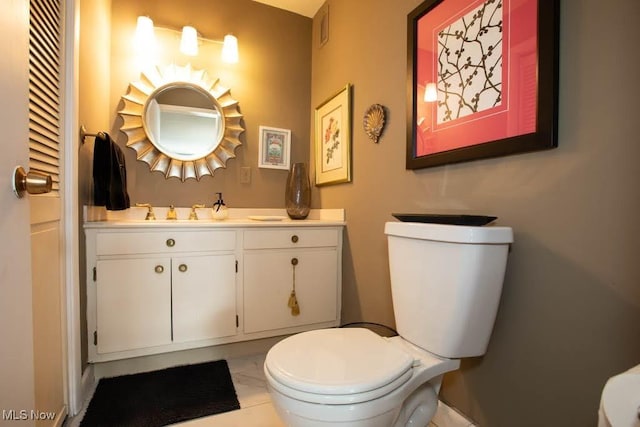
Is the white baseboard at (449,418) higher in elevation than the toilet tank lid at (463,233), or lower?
lower

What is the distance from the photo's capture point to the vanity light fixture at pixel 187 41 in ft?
6.12

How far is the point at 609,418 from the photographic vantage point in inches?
15.0

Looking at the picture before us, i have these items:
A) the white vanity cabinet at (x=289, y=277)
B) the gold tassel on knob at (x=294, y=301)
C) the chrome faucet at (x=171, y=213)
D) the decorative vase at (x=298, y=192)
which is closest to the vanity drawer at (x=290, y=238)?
the white vanity cabinet at (x=289, y=277)

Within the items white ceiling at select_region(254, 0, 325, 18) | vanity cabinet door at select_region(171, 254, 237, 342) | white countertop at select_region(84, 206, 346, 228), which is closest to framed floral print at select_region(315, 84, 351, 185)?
white countertop at select_region(84, 206, 346, 228)

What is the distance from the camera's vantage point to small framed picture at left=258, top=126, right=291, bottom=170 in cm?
223

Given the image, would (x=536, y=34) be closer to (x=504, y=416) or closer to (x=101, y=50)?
(x=504, y=416)

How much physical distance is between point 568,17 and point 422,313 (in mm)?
964

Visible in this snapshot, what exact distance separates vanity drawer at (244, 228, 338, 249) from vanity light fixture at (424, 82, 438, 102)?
937mm

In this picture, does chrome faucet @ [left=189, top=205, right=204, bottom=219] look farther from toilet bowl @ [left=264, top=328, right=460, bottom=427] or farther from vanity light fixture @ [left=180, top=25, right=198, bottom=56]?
toilet bowl @ [left=264, top=328, right=460, bottom=427]

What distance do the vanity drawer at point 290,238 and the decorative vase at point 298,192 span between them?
12.4 inches

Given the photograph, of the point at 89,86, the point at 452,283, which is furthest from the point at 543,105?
the point at 89,86

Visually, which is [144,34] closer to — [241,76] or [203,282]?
[241,76]

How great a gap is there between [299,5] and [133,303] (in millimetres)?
2203

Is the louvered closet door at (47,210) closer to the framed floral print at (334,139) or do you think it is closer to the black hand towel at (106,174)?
the black hand towel at (106,174)
